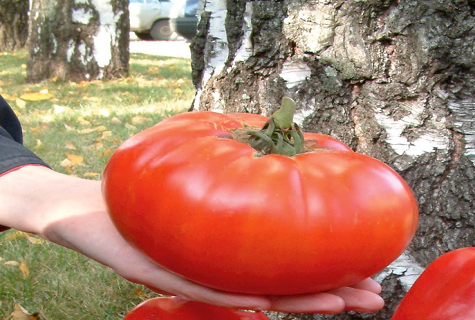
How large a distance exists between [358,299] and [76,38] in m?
6.01

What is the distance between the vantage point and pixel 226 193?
0.94 metres

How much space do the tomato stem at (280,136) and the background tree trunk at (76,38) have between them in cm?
583

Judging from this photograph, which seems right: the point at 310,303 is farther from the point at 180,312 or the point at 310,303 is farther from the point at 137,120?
the point at 137,120

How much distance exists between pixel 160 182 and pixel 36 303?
1.31 metres

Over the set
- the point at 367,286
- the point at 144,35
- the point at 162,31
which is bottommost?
the point at 144,35

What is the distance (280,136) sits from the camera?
108 cm

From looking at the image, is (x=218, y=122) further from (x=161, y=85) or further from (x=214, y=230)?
(x=161, y=85)

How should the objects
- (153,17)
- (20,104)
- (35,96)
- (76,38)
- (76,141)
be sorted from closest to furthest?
(76,141)
(20,104)
(35,96)
(76,38)
(153,17)

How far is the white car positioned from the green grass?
304 inches

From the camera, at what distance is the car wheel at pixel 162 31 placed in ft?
57.5

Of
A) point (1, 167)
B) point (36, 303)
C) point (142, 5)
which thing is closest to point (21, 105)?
point (36, 303)

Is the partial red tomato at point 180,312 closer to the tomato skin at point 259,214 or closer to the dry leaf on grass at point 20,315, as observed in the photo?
the tomato skin at point 259,214

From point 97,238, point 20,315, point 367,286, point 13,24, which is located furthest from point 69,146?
point 13,24

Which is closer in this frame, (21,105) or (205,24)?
(205,24)
